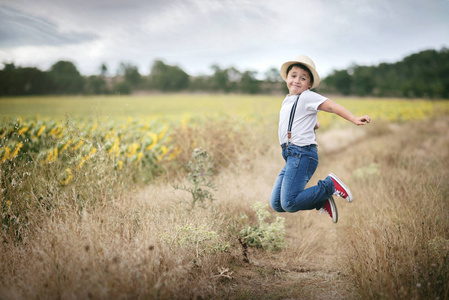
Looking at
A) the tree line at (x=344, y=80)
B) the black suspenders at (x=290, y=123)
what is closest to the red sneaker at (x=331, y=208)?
the black suspenders at (x=290, y=123)

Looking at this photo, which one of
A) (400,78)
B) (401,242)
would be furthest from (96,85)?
(400,78)

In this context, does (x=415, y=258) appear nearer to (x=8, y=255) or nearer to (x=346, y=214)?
(x=346, y=214)

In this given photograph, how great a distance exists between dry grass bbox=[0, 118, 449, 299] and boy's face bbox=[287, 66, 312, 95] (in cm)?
185

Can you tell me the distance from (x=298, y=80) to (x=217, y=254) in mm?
2199

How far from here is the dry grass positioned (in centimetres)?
225

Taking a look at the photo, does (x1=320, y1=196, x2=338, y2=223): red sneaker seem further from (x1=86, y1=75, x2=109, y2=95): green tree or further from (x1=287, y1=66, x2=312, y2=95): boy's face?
(x1=86, y1=75, x2=109, y2=95): green tree

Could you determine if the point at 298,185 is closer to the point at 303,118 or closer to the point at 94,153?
the point at 303,118

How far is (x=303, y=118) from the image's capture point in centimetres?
311

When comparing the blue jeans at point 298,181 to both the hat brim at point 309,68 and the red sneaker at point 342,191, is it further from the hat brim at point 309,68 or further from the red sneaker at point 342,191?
the hat brim at point 309,68

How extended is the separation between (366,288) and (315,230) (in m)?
1.87

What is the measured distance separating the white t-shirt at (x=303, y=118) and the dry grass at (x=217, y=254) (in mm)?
1322

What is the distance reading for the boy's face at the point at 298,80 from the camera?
332 cm

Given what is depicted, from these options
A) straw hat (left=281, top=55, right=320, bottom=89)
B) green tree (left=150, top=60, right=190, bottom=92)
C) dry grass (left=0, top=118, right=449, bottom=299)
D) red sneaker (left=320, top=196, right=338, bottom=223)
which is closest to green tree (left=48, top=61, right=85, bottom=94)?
A: green tree (left=150, top=60, right=190, bottom=92)

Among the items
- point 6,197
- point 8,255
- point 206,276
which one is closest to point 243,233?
point 206,276
